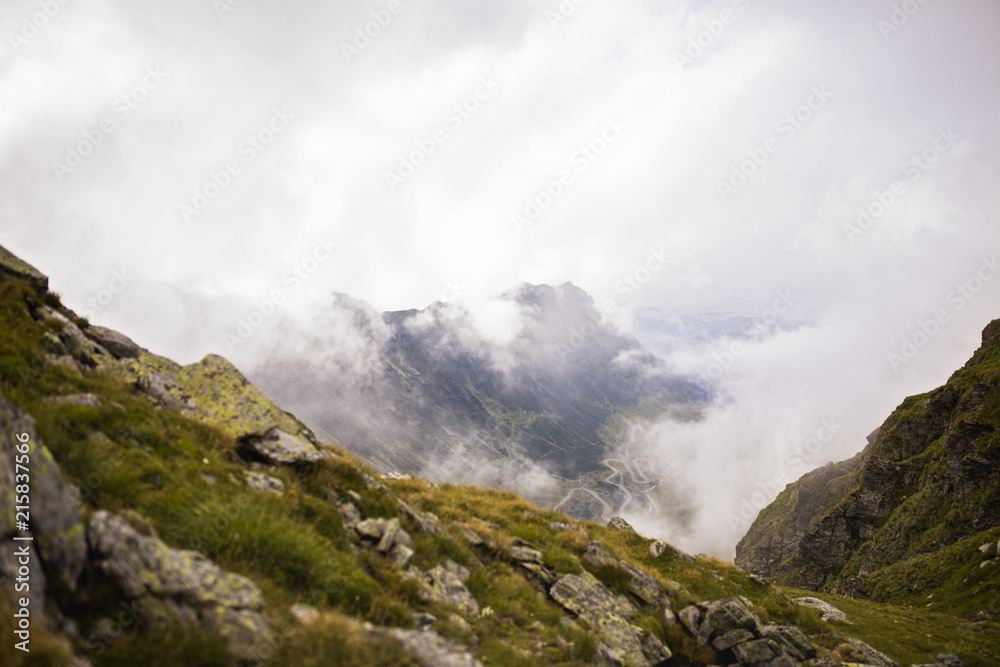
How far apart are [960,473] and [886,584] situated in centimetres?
2450

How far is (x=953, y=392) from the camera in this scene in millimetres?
81688

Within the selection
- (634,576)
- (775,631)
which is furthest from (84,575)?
(775,631)


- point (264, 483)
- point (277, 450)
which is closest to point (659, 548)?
point (277, 450)

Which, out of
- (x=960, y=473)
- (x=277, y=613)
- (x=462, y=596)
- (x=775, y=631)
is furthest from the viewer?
(x=960, y=473)

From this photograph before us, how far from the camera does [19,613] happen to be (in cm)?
471

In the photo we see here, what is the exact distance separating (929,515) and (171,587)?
100031mm

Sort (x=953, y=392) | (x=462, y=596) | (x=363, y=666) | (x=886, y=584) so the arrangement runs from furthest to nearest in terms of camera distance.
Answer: (x=953, y=392)
(x=886, y=584)
(x=462, y=596)
(x=363, y=666)

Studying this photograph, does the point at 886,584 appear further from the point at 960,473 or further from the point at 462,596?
the point at 462,596

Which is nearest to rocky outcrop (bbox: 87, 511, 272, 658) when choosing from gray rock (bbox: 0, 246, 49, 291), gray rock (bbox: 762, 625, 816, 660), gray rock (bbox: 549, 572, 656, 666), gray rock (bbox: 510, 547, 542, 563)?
gray rock (bbox: 510, 547, 542, 563)

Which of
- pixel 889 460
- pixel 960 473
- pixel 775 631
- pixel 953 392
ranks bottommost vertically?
pixel 775 631

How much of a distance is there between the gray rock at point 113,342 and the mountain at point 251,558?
0.10 metres

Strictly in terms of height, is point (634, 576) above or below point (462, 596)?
above

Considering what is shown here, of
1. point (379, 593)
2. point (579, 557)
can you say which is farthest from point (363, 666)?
point (579, 557)

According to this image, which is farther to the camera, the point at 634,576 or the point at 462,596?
the point at 634,576
